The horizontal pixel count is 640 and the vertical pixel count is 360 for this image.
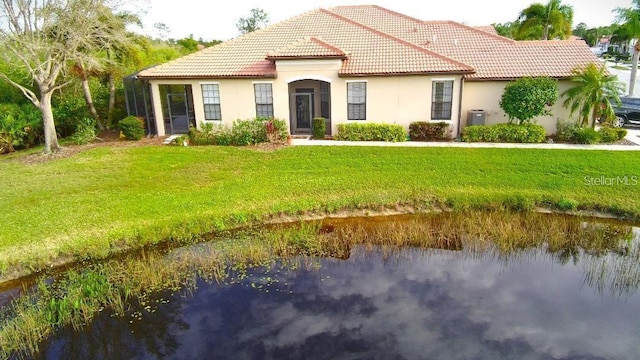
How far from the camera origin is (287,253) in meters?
10.8

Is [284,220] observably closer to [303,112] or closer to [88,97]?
[303,112]

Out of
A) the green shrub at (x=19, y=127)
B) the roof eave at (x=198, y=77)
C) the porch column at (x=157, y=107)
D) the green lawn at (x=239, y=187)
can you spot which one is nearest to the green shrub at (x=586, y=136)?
the green lawn at (x=239, y=187)

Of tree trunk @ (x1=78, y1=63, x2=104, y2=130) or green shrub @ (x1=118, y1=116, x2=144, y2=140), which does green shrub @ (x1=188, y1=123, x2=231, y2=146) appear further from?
tree trunk @ (x1=78, y1=63, x2=104, y2=130)

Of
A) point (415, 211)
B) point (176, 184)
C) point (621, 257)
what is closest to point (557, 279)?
point (621, 257)

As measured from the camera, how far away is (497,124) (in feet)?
63.0

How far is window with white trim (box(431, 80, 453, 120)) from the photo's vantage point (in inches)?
755

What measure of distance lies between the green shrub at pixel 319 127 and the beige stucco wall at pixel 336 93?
2.37 ft

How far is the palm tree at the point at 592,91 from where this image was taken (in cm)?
1823

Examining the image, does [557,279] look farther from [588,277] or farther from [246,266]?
[246,266]

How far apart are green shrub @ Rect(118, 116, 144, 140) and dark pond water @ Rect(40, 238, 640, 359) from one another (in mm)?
13121

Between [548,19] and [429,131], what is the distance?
24.0 m

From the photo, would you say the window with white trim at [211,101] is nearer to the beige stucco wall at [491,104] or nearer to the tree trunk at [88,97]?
the tree trunk at [88,97]

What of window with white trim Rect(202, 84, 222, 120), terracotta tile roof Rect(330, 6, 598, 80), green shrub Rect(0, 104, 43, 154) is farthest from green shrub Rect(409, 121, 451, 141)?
green shrub Rect(0, 104, 43, 154)

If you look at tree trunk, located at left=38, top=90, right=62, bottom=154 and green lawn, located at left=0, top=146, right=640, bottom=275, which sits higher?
tree trunk, located at left=38, top=90, right=62, bottom=154
